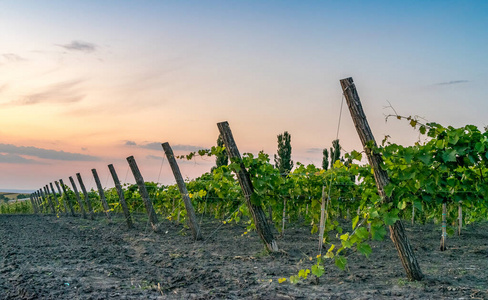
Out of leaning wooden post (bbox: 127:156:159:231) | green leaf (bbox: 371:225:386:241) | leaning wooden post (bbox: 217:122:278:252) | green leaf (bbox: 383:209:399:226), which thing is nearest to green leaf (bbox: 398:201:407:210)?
green leaf (bbox: 383:209:399:226)

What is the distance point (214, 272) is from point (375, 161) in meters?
2.57

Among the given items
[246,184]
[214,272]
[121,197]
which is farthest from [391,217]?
[121,197]

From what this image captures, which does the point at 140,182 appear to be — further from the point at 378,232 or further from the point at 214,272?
the point at 378,232

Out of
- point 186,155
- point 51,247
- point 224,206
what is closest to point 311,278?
point 186,155

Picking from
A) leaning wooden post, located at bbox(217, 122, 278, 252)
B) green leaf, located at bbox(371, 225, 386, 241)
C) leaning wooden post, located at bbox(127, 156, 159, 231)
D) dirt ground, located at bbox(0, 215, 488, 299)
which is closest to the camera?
green leaf, located at bbox(371, 225, 386, 241)

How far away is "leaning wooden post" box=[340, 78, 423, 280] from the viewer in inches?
191

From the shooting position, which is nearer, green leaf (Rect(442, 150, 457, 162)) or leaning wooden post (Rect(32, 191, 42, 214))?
green leaf (Rect(442, 150, 457, 162))

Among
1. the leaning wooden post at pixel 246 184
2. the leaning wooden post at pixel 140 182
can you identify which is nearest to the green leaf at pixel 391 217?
the leaning wooden post at pixel 246 184

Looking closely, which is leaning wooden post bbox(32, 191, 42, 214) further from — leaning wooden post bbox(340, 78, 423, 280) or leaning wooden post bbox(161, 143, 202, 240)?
leaning wooden post bbox(340, 78, 423, 280)

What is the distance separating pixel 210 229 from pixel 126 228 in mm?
2625

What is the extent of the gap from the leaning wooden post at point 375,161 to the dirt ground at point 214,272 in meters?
0.24

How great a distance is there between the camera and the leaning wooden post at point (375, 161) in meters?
4.84

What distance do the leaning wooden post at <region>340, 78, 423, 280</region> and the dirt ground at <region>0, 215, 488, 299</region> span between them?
0.24 metres

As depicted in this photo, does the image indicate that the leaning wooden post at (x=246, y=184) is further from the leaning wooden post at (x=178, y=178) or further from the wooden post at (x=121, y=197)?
the wooden post at (x=121, y=197)
